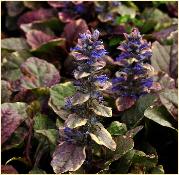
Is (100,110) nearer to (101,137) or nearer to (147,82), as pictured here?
(101,137)

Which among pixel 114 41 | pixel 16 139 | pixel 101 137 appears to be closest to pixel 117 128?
pixel 101 137

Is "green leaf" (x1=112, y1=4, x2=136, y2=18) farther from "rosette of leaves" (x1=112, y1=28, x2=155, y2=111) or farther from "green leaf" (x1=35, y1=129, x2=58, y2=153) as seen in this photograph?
"green leaf" (x1=35, y1=129, x2=58, y2=153)

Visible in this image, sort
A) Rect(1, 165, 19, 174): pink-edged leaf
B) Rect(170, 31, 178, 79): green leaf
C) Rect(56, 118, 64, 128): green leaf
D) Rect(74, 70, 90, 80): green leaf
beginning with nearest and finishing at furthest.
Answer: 1. Rect(74, 70, 90, 80): green leaf
2. Rect(1, 165, 19, 174): pink-edged leaf
3. Rect(56, 118, 64, 128): green leaf
4. Rect(170, 31, 178, 79): green leaf

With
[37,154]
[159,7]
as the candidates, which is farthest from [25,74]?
[159,7]

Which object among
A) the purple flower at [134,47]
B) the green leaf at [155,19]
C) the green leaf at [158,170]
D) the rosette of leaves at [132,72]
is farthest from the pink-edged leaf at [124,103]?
the green leaf at [155,19]

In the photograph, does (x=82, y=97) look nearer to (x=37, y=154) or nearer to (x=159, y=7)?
(x=37, y=154)

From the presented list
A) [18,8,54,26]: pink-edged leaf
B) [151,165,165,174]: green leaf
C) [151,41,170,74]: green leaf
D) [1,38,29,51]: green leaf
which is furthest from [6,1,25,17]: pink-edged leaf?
[151,165,165,174]: green leaf
